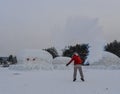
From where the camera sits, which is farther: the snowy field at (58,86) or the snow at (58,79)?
the snow at (58,79)

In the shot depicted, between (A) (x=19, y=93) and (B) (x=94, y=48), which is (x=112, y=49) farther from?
(A) (x=19, y=93)

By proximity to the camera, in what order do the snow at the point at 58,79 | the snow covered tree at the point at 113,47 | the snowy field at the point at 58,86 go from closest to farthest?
the snowy field at the point at 58,86 < the snow at the point at 58,79 < the snow covered tree at the point at 113,47

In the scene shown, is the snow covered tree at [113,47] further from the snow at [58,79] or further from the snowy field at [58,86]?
the snowy field at [58,86]

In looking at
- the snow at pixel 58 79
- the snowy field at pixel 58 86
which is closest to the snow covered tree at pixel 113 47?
the snow at pixel 58 79

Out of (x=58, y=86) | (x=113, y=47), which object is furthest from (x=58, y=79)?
(x=113, y=47)

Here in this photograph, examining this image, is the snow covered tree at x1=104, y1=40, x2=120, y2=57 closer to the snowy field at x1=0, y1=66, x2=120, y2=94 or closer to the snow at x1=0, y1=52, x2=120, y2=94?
the snow at x1=0, y1=52, x2=120, y2=94

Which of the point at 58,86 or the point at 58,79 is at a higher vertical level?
the point at 58,79

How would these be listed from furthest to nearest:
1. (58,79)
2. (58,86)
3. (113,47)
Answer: (113,47) < (58,79) < (58,86)

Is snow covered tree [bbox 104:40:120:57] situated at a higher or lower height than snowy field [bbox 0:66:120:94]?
higher

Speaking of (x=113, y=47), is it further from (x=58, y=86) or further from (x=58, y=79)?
(x=58, y=86)

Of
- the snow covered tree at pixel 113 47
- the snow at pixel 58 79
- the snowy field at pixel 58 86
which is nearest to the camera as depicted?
the snowy field at pixel 58 86

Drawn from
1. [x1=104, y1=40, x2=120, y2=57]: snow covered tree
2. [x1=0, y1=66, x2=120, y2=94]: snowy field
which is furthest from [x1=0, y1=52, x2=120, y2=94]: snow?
[x1=104, y1=40, x2=120, y2=57]: snow covered tree

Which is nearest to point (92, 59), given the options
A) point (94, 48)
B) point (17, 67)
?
point (94, 48)

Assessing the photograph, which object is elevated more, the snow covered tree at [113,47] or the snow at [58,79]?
the snow covered tree at [113,47]
